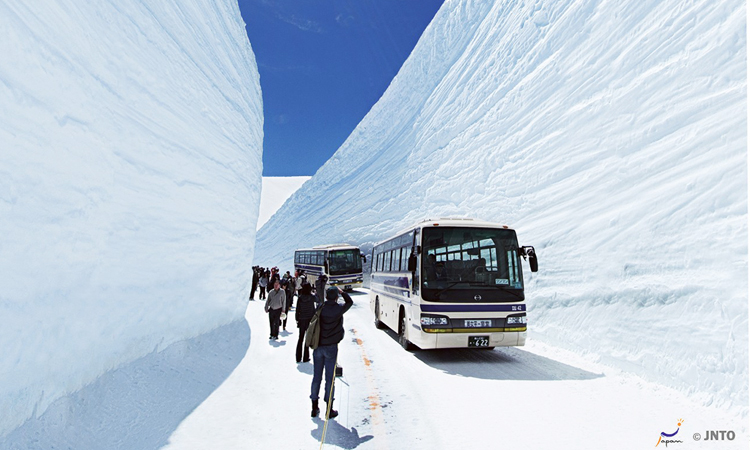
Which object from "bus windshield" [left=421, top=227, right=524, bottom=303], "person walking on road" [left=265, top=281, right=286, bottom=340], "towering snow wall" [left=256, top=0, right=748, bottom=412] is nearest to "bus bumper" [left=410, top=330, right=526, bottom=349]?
"bus windshield" [left=421, top=227, right=524, bottom=303]

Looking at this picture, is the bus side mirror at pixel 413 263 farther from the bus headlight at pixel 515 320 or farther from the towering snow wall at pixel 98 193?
the towering snow wall at pixel 98 193

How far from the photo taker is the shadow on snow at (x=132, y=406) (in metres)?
3.87

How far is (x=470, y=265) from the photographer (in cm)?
782

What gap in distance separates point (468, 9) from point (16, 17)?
29444mm

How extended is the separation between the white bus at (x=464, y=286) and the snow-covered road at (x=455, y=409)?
1.87 feet

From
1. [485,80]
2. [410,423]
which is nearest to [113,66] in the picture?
[410,423]

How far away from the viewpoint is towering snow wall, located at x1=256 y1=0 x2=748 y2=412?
6559 mm

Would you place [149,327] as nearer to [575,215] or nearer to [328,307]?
[328,307]

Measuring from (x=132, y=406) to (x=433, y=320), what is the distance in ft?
15.6

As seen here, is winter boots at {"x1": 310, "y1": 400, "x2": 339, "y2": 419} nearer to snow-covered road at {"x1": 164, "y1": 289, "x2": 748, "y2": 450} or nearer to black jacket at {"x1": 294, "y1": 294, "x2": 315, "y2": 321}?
snow-covered road at {"x1": 164, "y1": 289, "x2": 748, "y2": 450}

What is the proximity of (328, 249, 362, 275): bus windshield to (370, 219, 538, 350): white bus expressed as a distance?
1375 centimetres

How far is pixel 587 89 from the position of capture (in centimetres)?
1501

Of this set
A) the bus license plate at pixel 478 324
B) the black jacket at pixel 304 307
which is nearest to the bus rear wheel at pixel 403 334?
the bus license plate at pixel 478 324

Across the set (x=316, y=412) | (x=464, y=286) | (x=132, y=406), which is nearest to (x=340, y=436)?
(x=316, y=412)
